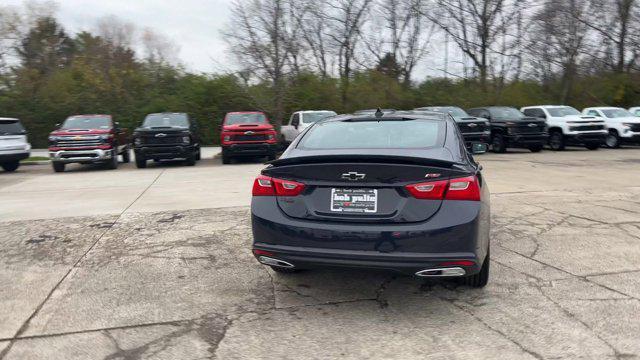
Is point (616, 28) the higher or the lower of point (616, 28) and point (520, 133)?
the higher

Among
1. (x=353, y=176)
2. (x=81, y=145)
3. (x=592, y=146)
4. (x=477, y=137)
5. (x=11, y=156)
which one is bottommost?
(x=592, y=146)

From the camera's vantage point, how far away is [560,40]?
30.7 metres

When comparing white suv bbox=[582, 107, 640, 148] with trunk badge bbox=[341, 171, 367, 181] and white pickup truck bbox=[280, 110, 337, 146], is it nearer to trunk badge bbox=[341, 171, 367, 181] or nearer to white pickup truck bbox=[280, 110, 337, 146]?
white pickup truck bbox=[280, 110, 337, 146]

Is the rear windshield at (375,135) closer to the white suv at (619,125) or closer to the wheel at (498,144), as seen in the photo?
the wheel at (498,144)

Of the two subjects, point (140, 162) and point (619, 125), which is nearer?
point (140, 162)

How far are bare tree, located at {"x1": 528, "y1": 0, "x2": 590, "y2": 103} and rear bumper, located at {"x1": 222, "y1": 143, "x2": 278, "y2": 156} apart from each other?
21770 mm

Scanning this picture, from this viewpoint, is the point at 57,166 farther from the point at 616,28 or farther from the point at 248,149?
the point at 616,28

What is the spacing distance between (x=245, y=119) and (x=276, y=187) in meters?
13.6

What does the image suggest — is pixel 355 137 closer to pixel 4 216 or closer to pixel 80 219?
pixel 80 219

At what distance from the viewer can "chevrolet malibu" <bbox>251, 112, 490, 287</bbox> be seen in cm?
355

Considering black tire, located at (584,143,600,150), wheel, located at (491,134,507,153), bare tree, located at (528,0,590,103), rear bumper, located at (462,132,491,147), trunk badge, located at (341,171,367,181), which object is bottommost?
black tire, located at (584,143,600,150)

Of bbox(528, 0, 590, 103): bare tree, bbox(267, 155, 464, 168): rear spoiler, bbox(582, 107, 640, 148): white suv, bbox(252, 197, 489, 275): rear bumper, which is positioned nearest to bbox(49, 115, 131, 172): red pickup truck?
bbox(267, 155, 464, 168): rear spoiler

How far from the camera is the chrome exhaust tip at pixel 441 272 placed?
3582mm

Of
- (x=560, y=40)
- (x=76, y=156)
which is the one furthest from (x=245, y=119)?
(x=560, y=40)
